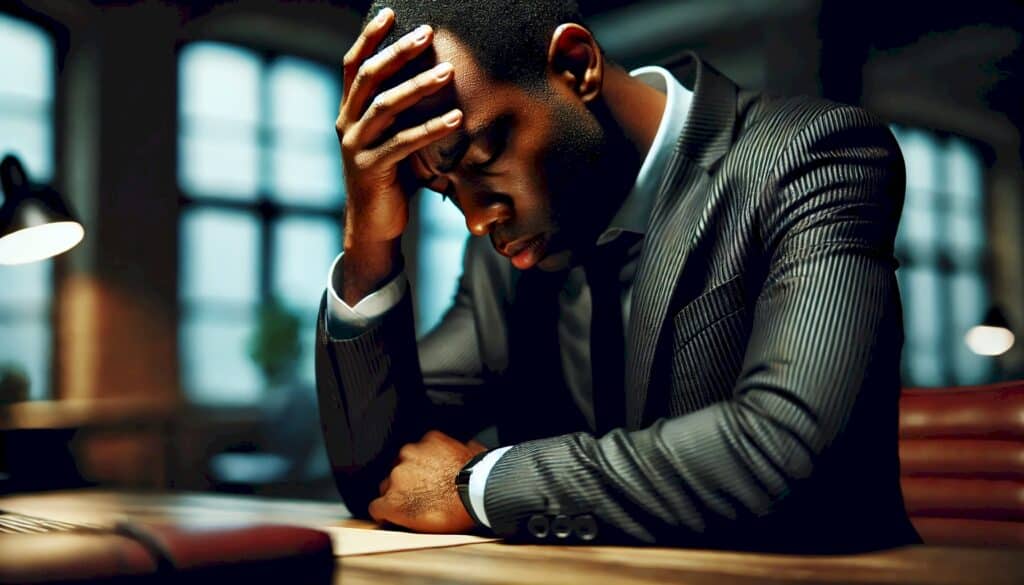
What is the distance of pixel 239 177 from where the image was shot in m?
8.45

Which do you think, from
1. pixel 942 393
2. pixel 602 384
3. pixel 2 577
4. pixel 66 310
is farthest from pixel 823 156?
pixel 66 310

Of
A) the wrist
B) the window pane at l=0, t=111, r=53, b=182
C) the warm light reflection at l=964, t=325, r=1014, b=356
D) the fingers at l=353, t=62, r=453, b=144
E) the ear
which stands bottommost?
the warm light reflection at l=964, t=325, r=1014, b=356

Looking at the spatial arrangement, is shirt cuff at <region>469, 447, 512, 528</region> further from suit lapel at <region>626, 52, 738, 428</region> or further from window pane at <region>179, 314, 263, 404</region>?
window pane at <region>179, 314, 263, 404</region>

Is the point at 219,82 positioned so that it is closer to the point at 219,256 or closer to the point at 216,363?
the point at 219,256

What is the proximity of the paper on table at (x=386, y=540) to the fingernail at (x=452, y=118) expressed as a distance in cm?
52

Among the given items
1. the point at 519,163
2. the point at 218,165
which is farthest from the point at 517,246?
the point at 218,165

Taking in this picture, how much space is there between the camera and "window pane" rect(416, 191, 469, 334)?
32.0 ft

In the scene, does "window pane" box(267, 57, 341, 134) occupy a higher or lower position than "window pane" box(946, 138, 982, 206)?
higher

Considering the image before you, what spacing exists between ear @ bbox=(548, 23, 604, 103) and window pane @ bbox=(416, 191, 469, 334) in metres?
8.26

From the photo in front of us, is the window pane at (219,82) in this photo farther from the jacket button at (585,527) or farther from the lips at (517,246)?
the jacket button at (585,527)

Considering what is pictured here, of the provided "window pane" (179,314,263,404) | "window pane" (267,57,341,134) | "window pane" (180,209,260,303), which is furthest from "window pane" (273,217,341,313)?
"window pane" (267,57,341,134)

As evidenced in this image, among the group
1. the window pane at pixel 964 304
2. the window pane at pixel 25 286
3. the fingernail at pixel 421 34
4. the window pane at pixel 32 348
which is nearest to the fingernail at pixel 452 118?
the fingernail at pixel 421 34

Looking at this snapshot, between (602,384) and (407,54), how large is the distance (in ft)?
1.95

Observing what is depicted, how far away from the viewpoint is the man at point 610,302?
3.31ft
